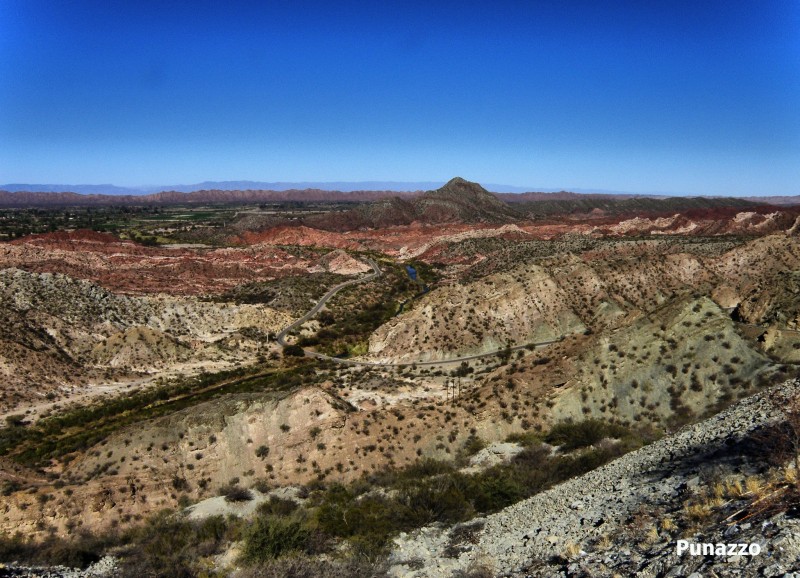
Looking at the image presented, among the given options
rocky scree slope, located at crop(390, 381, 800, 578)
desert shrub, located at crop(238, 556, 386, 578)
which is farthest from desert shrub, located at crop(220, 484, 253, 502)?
rocky scree slope, located at crop(390, 381, 800, 578)

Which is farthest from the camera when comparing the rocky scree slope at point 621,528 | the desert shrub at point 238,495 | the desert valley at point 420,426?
the desert shrub at point 238,495

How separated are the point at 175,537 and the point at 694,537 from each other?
46.0 ft

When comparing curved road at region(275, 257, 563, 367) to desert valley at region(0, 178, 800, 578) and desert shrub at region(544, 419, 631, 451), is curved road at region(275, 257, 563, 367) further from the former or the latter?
desert shrub at region(544, 419, 631, 451)

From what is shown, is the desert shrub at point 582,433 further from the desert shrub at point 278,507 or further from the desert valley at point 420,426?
the desert shrub at point 278,507

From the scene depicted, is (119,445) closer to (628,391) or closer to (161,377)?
(161,377)

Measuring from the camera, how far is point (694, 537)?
9625 millimetres

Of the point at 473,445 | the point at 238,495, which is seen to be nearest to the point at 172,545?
the point at 238,495

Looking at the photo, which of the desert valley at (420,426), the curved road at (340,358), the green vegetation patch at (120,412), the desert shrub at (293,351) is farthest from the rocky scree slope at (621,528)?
the desert shrub at (293,351)

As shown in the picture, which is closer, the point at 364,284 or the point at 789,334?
the point at 789,334

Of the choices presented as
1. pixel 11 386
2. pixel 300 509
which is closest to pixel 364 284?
pixel 11 386

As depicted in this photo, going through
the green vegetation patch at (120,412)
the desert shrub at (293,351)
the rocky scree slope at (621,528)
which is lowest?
the green vegetation patch at (120,412)

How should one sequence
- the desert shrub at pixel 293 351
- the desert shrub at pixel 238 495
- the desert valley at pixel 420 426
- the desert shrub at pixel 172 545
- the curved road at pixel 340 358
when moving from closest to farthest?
the desert valley at pixel 420 426
the desert shrub at pixel 172 545
the desert shrub at pixel 238 495
the curved road at pixel 340 358
the desert shrub at pixel 293 351

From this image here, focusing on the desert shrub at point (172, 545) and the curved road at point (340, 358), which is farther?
the curved road at point (340, 358)

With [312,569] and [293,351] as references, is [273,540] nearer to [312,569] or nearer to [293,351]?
[312,569]
